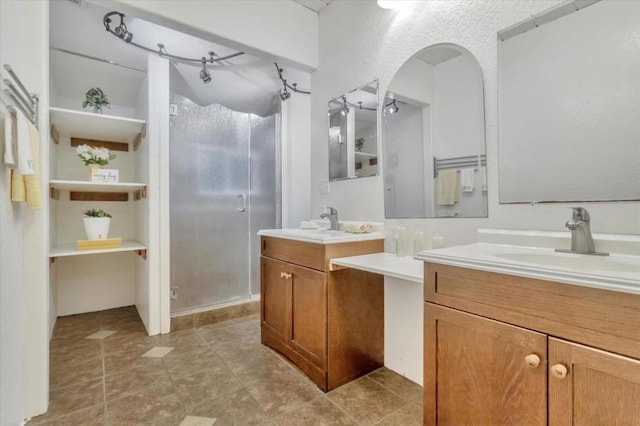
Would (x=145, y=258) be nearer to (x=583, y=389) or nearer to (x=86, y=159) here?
(x=86, y=159)

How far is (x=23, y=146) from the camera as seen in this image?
4.02 ft

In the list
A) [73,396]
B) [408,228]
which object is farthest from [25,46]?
[408,228]

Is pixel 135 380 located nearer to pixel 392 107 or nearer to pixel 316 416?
pixel 316 416

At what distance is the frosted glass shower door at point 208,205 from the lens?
106 inches

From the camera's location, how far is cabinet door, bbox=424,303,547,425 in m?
0.87

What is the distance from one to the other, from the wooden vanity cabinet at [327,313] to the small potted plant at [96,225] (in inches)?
62.7

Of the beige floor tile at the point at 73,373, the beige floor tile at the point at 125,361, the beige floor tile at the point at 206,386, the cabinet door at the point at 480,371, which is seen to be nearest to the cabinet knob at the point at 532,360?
the cabinet door at the point at 480,371

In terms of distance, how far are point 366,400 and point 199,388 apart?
94 cm

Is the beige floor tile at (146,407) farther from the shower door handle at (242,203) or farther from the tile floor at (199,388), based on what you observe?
the shower door handle at (242,203)

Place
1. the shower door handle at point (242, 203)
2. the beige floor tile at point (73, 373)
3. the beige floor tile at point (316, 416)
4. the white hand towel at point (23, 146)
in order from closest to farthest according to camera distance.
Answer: the white hand towel at point (23, 146)
the beige floor tile at point (316, 416)
the beige floor tile at point (73, 373)
the shower door handle at point (242, 203)

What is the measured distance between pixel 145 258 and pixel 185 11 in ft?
6.26

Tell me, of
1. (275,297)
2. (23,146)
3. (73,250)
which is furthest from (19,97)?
(275,297)

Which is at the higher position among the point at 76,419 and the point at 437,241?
the point at 437,241

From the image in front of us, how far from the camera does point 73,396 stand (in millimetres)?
1641
